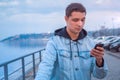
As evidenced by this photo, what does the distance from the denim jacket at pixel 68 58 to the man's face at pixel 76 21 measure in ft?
0.48

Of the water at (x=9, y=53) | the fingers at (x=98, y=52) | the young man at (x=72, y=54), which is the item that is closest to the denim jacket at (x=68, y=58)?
the young man at (x=72, y=54)

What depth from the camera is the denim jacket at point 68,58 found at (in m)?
3.40

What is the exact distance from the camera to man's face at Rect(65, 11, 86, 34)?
3325 mm

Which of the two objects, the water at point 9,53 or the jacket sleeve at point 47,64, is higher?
the jacket sleeve at point 47,64

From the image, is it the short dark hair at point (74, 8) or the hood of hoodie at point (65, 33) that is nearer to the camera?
the short dark hair at point (74, 8)

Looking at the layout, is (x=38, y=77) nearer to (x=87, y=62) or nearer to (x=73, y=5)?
(x=87, y=62)

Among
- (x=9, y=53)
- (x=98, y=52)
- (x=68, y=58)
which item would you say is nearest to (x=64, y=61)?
(x=68, y=58)

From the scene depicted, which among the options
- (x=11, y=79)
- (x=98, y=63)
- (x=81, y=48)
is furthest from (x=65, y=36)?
(x=11, y=79)

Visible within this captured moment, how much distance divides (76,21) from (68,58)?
348 millimetres

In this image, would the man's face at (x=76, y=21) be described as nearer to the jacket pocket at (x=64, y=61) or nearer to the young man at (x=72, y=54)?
the young man at (x=72, y=54)

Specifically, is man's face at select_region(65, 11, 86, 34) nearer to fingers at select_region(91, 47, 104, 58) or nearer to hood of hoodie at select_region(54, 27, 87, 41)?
hood of hoodie at select_region(54, 27, 87, 41)

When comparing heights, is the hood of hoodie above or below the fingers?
above

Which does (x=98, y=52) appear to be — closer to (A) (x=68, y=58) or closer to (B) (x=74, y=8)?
(A) (x=68, y=58)

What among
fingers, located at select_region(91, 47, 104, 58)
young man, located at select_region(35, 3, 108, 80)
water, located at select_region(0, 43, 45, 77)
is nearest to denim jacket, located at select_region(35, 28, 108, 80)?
young man, located at select_region(35, 3, 108, 80)
